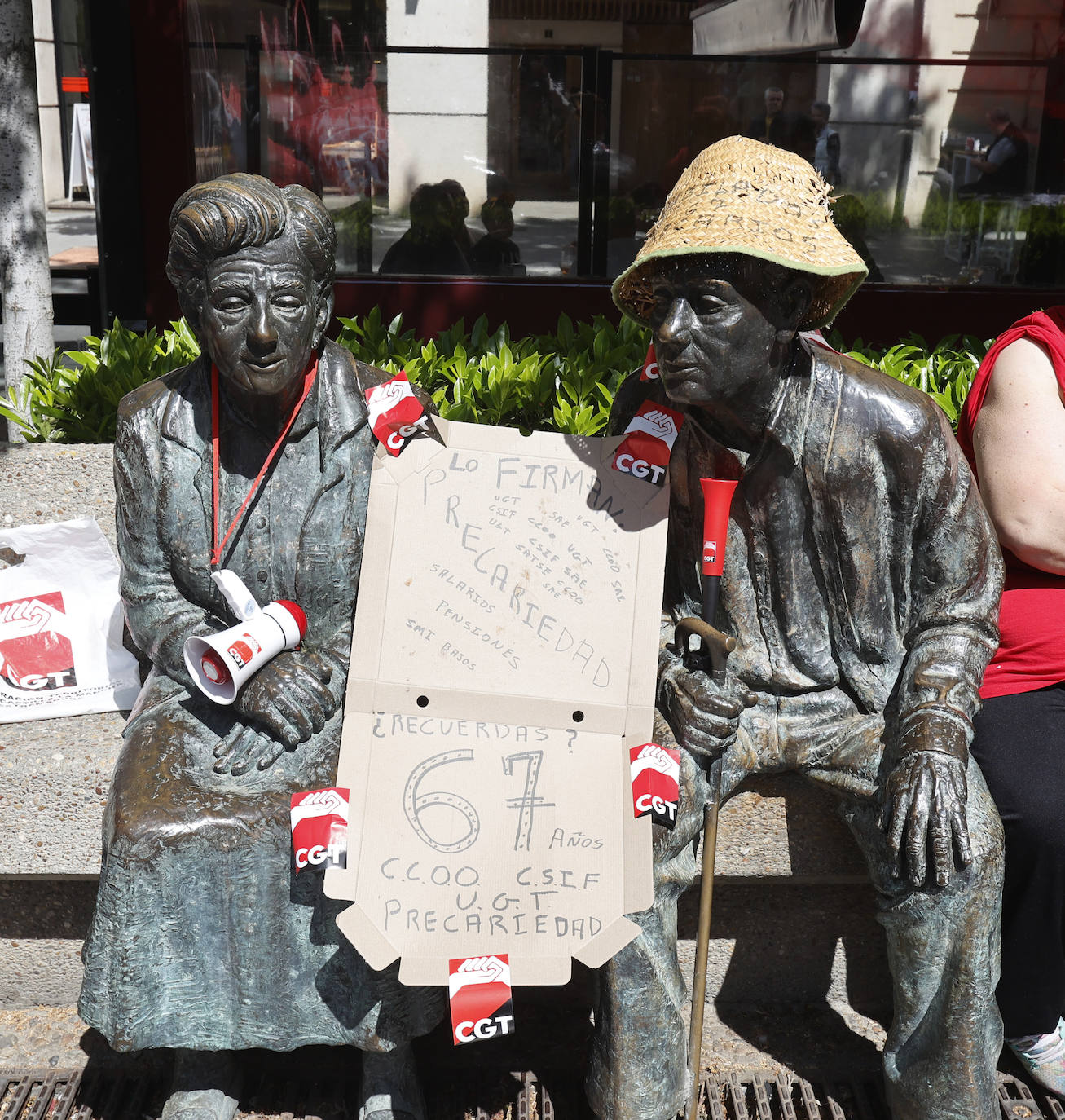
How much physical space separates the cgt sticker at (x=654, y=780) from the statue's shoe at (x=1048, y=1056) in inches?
47.2

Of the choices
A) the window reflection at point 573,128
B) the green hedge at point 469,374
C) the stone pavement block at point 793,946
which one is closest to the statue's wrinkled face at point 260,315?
the green hedge at point 469,374

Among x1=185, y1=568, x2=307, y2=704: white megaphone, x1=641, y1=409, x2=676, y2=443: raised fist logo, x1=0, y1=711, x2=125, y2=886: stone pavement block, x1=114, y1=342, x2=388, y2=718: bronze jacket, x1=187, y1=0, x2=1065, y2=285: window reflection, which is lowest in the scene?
x1=0, y1=711, x2=125, y2=886: stone pavement block

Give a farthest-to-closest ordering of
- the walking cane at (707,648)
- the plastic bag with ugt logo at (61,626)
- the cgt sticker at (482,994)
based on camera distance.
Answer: the plastic bag with ugt logo at (61,626) < the walking cane at (707,648) < the cgt sticker at (482,994)

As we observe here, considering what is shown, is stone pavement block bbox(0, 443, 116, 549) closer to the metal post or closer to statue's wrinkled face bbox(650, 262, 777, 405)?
statue's wrinkled face bbox(650, 262, 777, 405)

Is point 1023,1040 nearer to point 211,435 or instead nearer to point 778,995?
point 778,995

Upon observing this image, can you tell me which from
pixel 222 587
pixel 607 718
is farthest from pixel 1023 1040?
pixel 222 587

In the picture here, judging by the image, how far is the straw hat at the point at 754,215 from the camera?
2.21m

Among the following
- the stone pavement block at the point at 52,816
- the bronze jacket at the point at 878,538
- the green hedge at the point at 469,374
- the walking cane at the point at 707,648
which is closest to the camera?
the walking cane at the point at 707,648

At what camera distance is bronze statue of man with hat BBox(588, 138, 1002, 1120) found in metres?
2.32

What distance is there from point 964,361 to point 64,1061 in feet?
11.7

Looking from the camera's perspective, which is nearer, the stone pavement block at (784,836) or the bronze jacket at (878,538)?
the bronze jacket at (878,538)

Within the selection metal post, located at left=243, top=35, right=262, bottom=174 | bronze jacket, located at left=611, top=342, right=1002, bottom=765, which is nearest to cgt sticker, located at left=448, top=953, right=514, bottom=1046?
bronze jacket, located at left=611, top=342, right=1002, bottom=765

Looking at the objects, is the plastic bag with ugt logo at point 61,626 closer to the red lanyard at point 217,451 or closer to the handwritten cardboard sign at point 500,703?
the red lanyard at point 217,451

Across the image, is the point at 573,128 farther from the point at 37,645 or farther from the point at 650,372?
the point at 37,645
